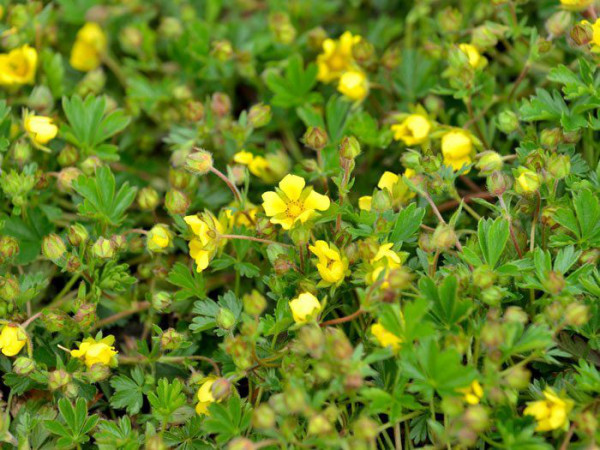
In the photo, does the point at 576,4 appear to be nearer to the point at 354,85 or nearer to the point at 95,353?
the point at 354,85

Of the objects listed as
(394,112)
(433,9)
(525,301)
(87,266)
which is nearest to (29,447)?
(87,266)

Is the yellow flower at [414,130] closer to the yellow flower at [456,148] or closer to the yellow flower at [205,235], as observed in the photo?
the yellow flower at [456,148]

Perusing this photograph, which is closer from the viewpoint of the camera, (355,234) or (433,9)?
(355,234)

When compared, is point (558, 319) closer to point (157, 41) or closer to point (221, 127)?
point (221, 127)

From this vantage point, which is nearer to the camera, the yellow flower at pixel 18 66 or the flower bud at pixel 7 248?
the flower bud at pixel 7 248

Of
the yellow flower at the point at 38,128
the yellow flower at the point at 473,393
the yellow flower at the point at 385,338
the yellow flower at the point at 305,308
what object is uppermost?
the yellow flower at the point at 38,128

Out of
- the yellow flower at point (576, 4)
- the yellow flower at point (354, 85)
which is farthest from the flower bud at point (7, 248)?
the yellow flower at point (576, 4)

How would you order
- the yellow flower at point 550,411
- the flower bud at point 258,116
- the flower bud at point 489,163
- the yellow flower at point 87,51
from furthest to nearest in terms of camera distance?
the yellow flower at point 87,51 → the flower bud at point 258,116 → the flower bud at point 489,163 → the yellow flower at point 550,411
